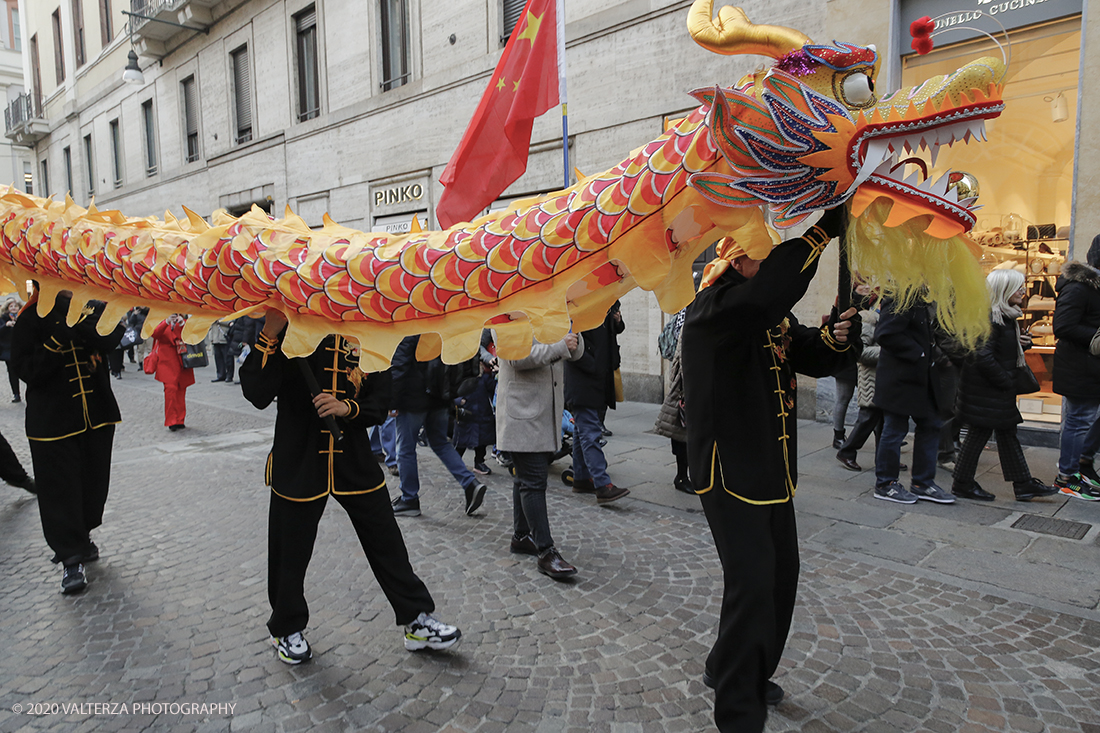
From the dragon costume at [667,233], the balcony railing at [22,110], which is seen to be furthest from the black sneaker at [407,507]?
the balcony railing at [22,110]

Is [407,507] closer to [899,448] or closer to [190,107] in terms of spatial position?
[899,448]

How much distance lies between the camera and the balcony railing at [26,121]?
28172 mm

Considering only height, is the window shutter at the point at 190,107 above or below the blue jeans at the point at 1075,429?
above

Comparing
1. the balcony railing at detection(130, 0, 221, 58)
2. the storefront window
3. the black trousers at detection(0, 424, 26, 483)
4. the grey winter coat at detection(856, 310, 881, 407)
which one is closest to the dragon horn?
the grey winter coat at detection(856, 310, 881, 407)

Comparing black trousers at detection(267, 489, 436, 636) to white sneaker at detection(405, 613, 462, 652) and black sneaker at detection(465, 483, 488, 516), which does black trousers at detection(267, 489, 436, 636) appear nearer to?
white sneaker at detection(405, 613, 462, 652)

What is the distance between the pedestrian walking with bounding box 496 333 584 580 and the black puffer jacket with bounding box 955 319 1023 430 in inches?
137

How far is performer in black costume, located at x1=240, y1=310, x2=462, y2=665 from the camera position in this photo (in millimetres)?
3117

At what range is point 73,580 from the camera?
3.98m

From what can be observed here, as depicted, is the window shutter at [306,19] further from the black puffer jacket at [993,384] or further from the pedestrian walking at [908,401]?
the black puffer jacket at [993,384]

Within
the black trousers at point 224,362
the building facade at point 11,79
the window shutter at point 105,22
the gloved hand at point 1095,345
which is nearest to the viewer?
the gloved hand at point 1095,345

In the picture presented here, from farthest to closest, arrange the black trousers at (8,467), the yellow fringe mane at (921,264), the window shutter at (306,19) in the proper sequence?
the window shutter at (306,19), the black trousers at (8,467), the yellow fringe mane at (921,264)

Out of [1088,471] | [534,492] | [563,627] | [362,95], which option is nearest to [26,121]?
[362,95]

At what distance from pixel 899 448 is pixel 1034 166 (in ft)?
13.4

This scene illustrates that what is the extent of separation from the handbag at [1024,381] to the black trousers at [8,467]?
8.48 m
